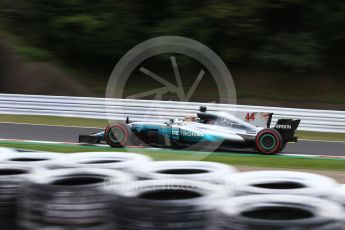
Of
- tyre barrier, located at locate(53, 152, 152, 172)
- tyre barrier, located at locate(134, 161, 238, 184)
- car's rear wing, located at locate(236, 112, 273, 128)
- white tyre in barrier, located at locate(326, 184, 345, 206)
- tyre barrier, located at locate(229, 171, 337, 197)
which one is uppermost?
car's rear wing, located at locate(236, 112, 273, 128)

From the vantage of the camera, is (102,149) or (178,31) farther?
(178,31)

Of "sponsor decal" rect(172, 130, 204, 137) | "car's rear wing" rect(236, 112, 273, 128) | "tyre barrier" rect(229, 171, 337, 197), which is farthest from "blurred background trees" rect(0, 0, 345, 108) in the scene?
"tyre barrier" rect(229, 171, 337, 197)

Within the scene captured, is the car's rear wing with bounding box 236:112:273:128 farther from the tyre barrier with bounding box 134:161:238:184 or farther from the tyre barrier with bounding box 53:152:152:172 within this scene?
the tyre barrier with bounding box 134:161:238:184

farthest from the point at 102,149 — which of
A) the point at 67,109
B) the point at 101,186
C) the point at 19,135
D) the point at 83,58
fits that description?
the point at 83,58

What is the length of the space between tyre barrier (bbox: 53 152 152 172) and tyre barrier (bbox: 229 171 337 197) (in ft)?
2.94

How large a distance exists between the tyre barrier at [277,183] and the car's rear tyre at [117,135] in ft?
22.7

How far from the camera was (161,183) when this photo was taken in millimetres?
3781

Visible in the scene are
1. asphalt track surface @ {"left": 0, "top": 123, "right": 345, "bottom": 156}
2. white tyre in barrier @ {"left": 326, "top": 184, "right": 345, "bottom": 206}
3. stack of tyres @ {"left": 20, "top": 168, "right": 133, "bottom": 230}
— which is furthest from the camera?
asphalt track surface @ {"left": 0, "top": 123, "right": 345, "bottom": 156}

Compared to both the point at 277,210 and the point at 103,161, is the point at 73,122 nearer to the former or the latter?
the point at 103,161

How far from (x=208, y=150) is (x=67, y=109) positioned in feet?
21.9

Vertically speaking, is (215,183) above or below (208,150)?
below

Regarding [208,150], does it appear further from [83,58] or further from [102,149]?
[83,58]

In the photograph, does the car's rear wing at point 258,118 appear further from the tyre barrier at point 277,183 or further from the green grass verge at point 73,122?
the tyre barrier at point 277,183

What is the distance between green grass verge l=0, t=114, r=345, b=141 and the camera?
14234mm
